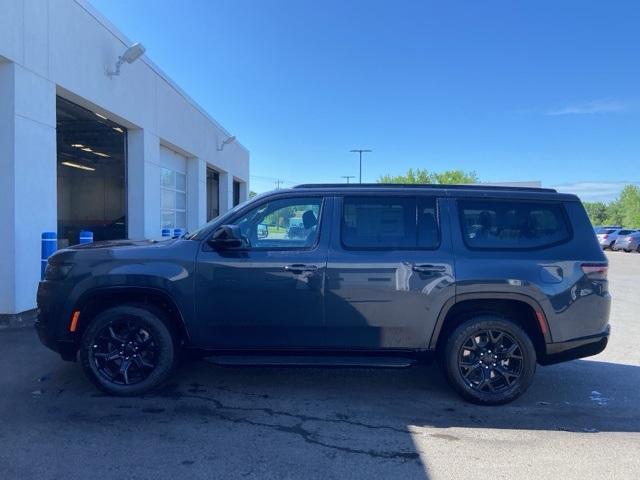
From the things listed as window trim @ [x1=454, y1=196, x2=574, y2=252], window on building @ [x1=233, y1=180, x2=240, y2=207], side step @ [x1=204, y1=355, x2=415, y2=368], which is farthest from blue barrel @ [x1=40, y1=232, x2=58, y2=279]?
window on building @ [x1=233, y1=180, x2=240, y2=207]

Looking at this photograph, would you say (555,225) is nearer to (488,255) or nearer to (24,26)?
(488,255)

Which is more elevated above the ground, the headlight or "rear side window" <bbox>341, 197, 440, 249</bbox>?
"rear side window" <bbox>341, 197, 440, 249</bbox>

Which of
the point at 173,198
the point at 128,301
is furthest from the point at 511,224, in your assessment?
the point at 173,198

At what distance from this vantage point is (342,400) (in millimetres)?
4570

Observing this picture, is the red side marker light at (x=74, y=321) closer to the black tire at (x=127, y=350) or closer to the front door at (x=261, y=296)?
the black tire at (x=127, y=350)

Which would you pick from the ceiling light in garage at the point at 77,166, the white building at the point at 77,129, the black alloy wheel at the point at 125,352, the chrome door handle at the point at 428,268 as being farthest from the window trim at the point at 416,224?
the ceiling light in garage at the point at 77,166

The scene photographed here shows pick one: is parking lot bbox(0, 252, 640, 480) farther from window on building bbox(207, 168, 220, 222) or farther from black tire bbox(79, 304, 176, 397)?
window on building bbox(207, 168, 220, 222)

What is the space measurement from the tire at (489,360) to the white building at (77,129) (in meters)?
6.54

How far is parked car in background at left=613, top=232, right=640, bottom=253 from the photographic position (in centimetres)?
3144

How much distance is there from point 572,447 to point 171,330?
3.51m

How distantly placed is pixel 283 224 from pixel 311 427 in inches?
73.2

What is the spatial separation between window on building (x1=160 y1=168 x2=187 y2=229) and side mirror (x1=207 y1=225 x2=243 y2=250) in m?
10.8

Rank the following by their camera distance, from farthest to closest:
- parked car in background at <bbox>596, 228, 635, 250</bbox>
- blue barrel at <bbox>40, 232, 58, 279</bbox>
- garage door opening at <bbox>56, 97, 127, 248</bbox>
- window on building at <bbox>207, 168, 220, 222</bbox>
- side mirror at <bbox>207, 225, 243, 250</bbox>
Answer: parked car in background at <bbox>596, 228, 635, 250</bbox> → window on building at <bbox>207, 168, 220, 222</bbox> → garage door opening at <bbox>56, 97, 127, 248</bbox> → blue barrel at <bbox>40, 232, 58, 279</bbox> → side mirror at <bbox>207, 225, 243, 250</bbox>

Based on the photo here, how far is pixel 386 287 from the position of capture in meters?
4.41
